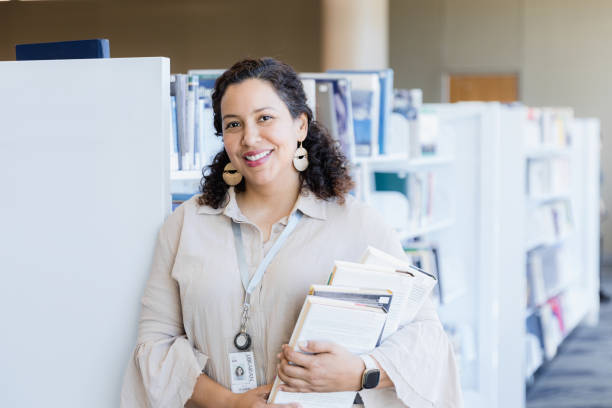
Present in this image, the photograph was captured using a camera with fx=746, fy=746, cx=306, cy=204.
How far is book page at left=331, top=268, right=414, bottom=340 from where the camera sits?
1.65 m

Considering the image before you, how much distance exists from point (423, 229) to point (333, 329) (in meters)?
2.38

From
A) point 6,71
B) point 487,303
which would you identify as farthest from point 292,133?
point 487,303

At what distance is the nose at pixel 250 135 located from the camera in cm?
173

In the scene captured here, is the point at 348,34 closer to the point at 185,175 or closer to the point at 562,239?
the point at 562,239

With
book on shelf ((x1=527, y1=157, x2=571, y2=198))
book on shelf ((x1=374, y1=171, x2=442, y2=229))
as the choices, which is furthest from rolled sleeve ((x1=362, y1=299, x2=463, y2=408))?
book on shelf ((x1=527, y1=157, x2=571, y2=198))

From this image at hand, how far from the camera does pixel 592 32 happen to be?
10.3 metres

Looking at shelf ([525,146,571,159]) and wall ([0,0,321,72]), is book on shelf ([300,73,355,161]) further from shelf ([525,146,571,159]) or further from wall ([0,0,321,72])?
wall ([0,0,321,72])

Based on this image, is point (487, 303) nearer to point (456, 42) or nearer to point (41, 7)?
point (456, 42)

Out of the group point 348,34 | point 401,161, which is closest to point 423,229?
point 401,161

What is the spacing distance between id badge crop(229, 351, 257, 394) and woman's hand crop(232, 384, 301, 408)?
0.03 meters

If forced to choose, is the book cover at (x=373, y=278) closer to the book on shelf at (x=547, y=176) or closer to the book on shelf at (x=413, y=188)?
the book on shelf at (x=413, y=188)

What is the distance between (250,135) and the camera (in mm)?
1734

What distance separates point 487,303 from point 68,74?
10.1ft

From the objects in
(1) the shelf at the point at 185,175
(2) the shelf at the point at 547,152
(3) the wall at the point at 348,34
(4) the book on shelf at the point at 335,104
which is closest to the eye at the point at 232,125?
(1) the shelf at the point at 185,175
